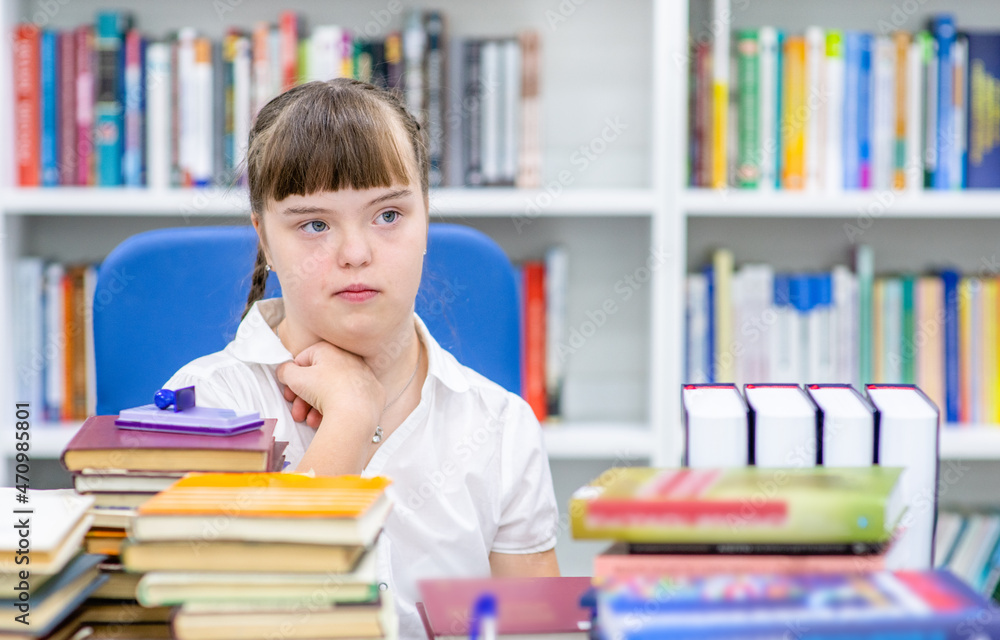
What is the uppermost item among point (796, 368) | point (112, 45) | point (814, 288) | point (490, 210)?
point (112, 45)

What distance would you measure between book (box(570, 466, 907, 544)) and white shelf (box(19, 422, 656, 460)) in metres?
1.26

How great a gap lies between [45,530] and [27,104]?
1.55 metres

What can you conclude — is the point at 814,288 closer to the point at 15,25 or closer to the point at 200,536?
the point at 200,536

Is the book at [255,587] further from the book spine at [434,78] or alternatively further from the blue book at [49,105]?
the blue book at [49,105]

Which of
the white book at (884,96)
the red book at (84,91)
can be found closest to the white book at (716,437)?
the white book at (884,96)

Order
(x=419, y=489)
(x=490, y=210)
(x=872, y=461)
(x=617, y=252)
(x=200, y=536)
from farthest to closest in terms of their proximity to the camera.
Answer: (x=617, y=252) < (x=490, y=210) < (x=419, y=489) < (x=872, y=461) < (x=200, y=536)

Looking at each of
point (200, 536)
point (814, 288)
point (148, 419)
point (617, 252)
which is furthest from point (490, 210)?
point (200, 536)

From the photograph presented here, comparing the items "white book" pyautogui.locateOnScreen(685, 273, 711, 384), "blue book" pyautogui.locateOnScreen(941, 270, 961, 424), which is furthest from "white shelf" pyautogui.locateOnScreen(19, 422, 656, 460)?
A: "blue book" pyautogui.locateOnScreen(941, 270, 961, 424)

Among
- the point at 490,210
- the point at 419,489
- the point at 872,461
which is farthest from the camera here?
the point at 490,210

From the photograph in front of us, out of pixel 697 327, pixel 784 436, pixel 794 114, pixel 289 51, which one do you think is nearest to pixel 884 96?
pixel 794 114

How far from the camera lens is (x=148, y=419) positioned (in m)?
0.70

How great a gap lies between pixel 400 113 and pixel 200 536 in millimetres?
710

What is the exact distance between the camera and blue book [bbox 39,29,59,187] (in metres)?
1.87

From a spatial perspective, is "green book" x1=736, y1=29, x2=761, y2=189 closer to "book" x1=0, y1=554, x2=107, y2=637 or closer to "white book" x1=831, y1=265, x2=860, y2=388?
"white book" x1=831, y1=265, x2=860, y2=388
